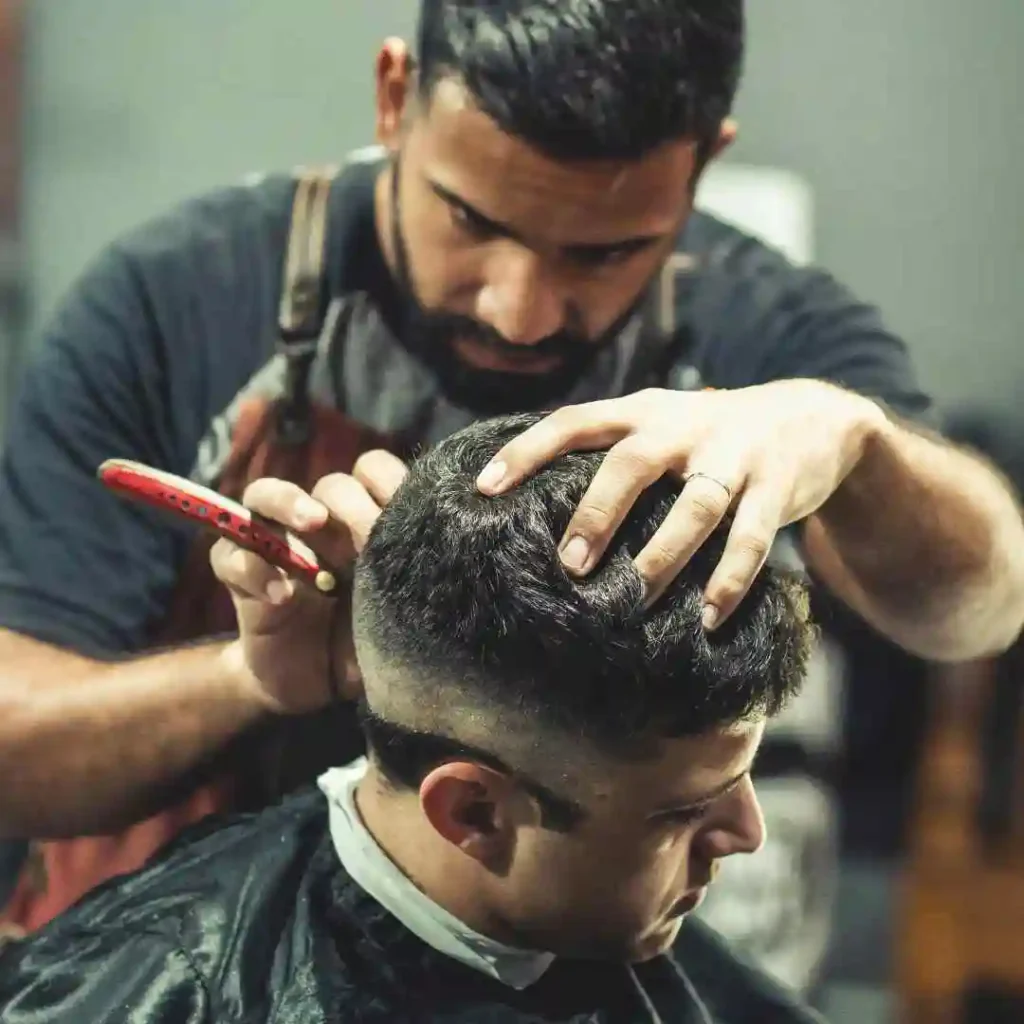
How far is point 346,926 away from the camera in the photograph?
0.98 meters

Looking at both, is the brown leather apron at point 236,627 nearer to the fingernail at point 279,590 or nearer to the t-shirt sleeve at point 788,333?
the fingernail at point 279,590

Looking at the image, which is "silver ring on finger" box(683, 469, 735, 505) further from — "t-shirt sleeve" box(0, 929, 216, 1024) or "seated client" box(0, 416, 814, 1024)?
"t-shirt sleeve" box(0, 929, 216, 1024)

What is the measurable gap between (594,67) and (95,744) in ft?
2.17

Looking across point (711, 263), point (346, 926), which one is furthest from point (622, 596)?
point (711, 263)

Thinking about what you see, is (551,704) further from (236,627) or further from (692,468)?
(236,627)

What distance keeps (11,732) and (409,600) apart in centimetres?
44

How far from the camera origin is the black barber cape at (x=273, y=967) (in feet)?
3.06

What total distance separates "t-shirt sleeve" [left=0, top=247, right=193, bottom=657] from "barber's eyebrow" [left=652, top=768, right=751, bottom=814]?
0.47m

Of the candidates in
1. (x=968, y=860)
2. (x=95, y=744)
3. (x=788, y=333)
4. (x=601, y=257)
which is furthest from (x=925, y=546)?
(x=968, y=860)

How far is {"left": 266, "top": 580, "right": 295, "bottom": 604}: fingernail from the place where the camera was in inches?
37.4

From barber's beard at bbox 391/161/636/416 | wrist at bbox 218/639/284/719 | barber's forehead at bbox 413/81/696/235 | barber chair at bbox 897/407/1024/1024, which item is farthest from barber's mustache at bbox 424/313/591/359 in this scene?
barber chair at bbox 897/407/1024/1024

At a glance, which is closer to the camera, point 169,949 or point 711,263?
point 169,949

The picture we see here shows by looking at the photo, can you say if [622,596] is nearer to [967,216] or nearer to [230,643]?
[230,643]

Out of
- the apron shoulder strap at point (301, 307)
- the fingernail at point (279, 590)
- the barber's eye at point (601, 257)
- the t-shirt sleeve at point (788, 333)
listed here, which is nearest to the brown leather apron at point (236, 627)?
the apron shoulder strap at point (301, 307)
